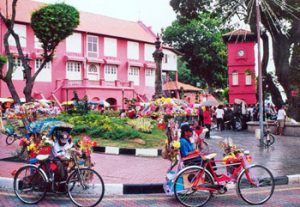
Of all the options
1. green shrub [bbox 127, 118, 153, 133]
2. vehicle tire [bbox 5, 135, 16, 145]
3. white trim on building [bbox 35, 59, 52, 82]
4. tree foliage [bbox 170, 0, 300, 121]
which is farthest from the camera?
white trim on building [bbox 35, 59, 52, 82]

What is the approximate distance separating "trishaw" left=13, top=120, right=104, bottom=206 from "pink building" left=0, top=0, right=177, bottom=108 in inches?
1172

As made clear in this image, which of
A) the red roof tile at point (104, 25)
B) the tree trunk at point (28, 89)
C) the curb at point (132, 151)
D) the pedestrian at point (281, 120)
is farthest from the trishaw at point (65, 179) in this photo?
the red roof tile at point (104, 25)

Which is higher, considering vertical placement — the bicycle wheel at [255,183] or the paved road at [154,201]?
the bicycle wheel at [255,183]

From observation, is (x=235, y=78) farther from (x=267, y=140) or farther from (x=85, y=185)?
(x=85, y=185)

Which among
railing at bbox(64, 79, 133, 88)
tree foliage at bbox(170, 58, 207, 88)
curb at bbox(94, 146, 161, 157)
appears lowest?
curb at bbox(94, 146, 161, 157)

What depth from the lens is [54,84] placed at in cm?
3891

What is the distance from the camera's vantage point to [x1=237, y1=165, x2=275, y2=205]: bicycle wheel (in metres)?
7.10

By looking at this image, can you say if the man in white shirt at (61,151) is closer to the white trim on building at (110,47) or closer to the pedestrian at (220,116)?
the pedestrian at (220,116)

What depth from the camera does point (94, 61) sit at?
41.5m

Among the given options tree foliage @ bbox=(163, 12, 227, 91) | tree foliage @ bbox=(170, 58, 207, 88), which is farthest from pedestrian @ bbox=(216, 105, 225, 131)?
tree foliage @ bbox=(170, 58, 207, 88)

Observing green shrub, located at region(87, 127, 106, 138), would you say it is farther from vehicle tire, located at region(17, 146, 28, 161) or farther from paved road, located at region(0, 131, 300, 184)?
vehicle tire, located at region(17, 146, 28, 161)

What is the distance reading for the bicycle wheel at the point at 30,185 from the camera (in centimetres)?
723

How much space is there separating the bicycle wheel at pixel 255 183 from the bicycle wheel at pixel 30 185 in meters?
3.37

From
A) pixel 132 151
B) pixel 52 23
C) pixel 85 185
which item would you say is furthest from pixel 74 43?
pixel 85 185
